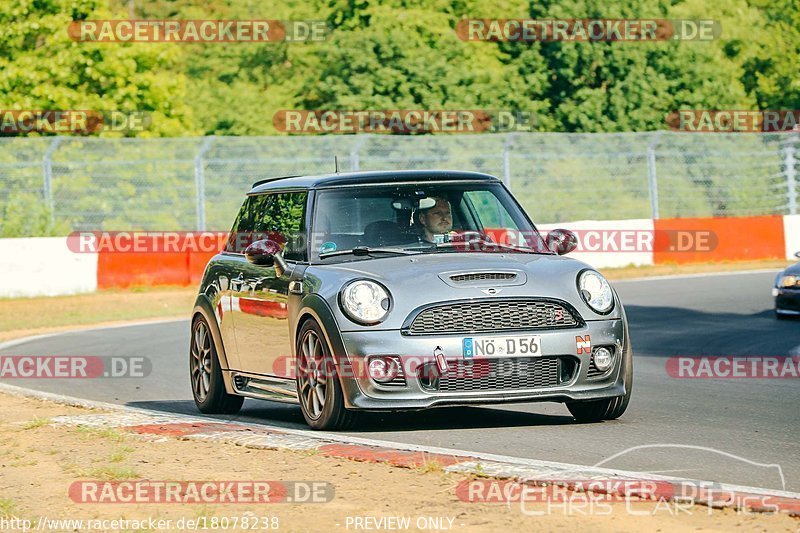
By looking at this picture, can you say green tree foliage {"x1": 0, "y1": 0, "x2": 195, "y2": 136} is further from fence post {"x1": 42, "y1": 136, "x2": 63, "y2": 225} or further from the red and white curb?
the red and white curb

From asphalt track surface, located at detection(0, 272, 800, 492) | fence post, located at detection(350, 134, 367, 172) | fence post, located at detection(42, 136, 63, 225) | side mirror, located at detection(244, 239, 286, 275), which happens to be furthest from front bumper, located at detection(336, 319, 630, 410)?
fence post, located at detection(350, 134, 367, 172)

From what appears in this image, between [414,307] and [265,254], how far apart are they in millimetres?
1460

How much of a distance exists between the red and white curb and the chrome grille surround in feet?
2.37

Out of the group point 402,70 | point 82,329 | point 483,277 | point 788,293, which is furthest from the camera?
point 402,70

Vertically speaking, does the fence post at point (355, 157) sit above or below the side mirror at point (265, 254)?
above

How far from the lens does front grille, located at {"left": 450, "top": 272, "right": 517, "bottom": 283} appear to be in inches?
343

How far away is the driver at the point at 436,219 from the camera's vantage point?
31.6 feet

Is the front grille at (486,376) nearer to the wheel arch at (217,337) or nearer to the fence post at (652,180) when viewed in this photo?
the wheel arch at (217,337)

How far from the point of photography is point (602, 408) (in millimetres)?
9242

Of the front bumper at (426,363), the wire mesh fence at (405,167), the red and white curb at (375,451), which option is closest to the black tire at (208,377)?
the red and white curb at (375,451)

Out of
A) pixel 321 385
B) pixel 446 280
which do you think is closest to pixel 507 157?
pixel 321 385

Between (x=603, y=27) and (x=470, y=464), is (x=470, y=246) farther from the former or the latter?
(x=603, y=27)

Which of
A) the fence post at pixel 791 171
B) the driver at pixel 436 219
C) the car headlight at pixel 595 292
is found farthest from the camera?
the fence post at pixel 791 171

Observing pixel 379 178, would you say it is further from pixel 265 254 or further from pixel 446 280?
pixel 446 280
